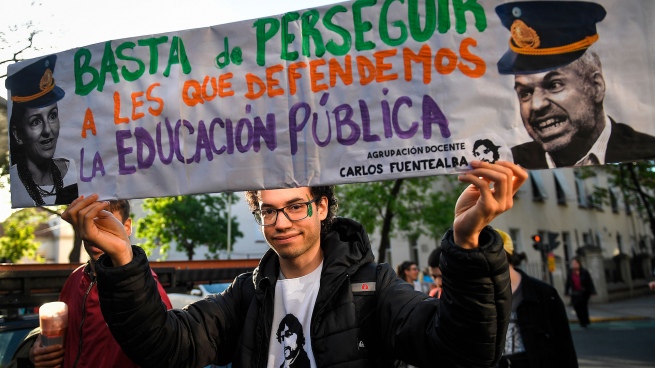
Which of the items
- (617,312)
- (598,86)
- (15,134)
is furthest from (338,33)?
(617,312)

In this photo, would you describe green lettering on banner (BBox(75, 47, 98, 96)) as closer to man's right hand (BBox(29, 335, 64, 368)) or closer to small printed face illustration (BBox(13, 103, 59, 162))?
small printed face illustration (BBox(13, 103, 59, 162))

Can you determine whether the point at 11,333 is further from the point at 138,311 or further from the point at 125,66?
the point at 138,311

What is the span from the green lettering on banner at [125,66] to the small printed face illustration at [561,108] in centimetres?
166

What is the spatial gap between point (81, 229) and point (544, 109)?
70.0 inches

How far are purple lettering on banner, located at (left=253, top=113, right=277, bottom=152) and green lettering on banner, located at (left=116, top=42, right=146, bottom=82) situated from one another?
0.63m

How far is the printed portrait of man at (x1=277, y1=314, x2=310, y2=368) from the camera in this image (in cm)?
Answer: 242

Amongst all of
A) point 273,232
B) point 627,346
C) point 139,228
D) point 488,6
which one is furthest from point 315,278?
point 139,228

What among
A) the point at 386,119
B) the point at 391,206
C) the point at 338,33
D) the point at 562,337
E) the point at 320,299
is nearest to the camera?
the point at 320,299

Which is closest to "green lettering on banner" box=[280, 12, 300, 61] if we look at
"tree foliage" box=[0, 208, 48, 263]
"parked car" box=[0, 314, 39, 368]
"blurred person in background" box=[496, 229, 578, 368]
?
"blurred person in background" box=[496, 229, 578, 368]

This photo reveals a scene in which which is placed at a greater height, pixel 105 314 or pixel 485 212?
pixel 485 212

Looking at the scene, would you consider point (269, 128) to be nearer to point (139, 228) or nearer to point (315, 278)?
point (315, 278)

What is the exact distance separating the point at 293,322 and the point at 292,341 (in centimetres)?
8

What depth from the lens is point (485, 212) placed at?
204cm

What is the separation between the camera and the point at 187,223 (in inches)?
1363
